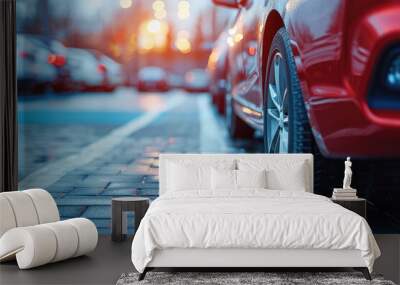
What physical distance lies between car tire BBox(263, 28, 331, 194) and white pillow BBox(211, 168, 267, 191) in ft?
1.08

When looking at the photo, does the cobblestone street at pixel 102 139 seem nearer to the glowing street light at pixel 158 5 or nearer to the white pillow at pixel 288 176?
the glowing street light at pixel 158 5

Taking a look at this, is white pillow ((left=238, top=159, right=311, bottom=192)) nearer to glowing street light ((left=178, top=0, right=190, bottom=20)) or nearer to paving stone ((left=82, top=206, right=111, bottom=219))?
paving stone ((left=82, top=206, right=111, bottom=219))

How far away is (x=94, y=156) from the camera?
5379 mm

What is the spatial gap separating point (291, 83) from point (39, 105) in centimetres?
209

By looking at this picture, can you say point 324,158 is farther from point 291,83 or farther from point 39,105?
point 39,105

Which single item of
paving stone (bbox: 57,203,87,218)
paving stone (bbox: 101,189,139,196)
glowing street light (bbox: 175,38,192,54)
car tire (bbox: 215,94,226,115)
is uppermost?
glowing street light (bbox: 175,38,192,54)

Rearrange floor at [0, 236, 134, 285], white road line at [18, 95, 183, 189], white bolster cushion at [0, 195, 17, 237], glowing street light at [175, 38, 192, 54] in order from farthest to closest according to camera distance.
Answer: glowing street light at [175, 38, 192, 54], white road line at [18, 95, 183, 189], white bolster cushion at [0, 195, 17, 237], floor at [0, 236, 134, 285]

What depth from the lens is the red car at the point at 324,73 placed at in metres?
3.26

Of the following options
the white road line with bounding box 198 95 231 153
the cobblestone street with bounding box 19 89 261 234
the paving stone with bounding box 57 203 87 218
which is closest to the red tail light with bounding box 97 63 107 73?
the cobblestone street with bounding box 19 89 261 234

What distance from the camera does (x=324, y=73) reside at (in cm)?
357

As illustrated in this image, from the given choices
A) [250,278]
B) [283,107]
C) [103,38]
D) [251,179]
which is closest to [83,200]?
[103,38]

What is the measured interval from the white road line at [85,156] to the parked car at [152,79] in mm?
227

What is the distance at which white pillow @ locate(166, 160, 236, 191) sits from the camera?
448 cm

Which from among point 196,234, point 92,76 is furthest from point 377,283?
point 92,76
